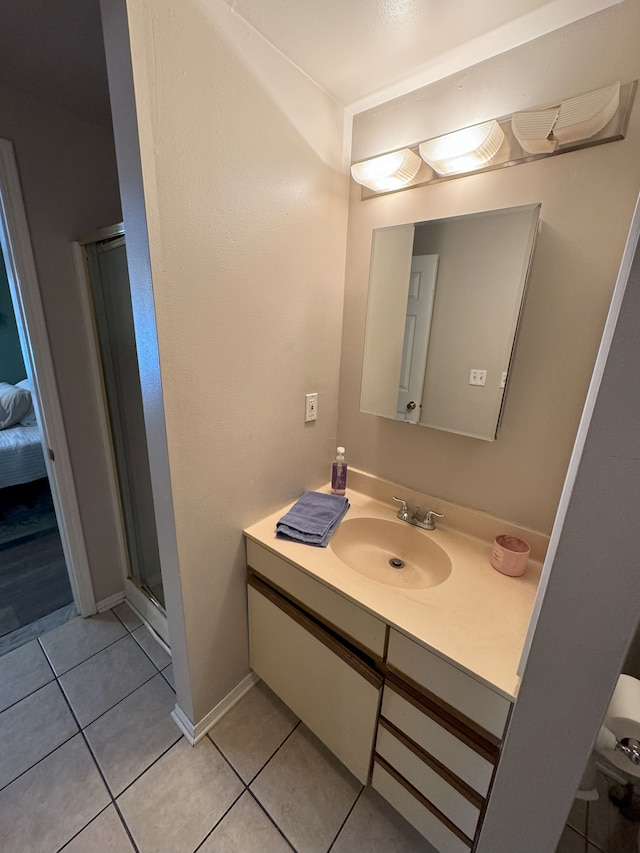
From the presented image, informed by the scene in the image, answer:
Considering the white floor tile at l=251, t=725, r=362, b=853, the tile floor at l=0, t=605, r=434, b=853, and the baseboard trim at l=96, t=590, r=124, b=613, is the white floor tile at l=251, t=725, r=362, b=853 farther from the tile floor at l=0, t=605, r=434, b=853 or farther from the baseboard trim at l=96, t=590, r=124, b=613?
the baseboard trim at l=96, t=590, r=124, b=613

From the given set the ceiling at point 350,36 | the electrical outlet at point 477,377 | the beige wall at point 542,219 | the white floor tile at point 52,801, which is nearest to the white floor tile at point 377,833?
the white floor tile at point 52,801

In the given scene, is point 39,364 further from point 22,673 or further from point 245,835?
point 245,835

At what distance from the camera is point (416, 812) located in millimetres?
955

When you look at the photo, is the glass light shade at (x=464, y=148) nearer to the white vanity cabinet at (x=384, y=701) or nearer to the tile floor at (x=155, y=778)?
the white vanity cabinet at (x=384, y=701)

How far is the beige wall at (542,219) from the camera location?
2.79 ft

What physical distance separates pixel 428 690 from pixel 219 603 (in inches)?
29.1

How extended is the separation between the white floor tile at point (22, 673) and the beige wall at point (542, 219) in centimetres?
185

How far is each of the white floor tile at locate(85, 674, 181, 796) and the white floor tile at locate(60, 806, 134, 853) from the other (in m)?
0.08

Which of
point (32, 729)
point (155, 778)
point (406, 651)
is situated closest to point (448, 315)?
point (406, 651)

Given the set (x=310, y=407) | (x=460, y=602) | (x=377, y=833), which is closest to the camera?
(x=460, y=602)

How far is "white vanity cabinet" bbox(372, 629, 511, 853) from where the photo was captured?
77 centimetres

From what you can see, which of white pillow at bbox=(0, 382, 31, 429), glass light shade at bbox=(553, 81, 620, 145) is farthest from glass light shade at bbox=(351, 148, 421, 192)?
white pillow at bbox=(0, 382, 31, 429)

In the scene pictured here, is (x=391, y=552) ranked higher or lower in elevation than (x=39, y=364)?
lower

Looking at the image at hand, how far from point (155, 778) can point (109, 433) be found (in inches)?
54.2
